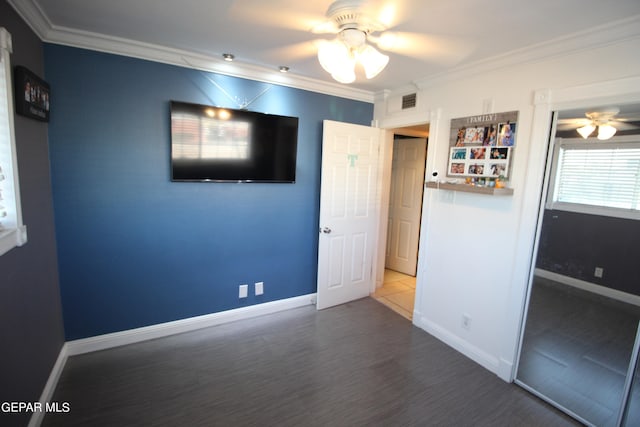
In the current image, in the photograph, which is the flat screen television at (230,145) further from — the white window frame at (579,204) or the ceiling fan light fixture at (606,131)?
the ceiling fan light fixture at (606,131)

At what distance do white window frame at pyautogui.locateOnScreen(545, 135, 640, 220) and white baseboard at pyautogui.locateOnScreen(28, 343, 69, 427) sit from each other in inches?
137

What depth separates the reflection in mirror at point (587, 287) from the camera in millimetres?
1793

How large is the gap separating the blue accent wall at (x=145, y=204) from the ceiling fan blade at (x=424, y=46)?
1.18 m

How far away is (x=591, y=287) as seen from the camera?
2.01m

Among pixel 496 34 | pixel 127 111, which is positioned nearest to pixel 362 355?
pixel 496 34

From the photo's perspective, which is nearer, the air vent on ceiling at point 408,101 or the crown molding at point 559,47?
the crown molding at point 559,47

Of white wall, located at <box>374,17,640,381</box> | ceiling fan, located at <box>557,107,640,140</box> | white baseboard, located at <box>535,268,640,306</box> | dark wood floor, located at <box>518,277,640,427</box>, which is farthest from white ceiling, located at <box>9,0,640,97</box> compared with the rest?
dark wood floor, located at <box>518,277,640,427</box>

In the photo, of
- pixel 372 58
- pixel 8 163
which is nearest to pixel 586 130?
pixel 372 58

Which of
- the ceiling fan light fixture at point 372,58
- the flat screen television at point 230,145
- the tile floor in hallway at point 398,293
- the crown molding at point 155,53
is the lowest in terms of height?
the tile floor in hallway at point 398,293

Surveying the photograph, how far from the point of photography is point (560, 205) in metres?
2.08

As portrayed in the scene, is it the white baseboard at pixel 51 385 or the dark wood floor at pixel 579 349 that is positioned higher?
the dark wood floor at pixel 579 349

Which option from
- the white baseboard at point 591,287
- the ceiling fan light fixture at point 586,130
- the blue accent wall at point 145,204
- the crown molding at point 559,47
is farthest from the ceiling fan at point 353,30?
the white baseboard at point 591,287

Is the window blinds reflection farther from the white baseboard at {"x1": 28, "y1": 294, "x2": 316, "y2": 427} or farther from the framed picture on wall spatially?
the white baseboard at {"x1": 28, "y1": 294, "x2": 316, "y2": 427}

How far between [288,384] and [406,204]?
3.12 m
